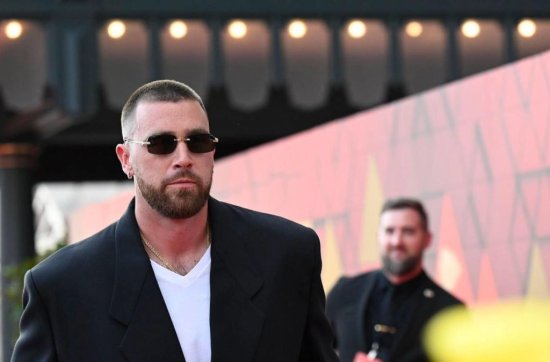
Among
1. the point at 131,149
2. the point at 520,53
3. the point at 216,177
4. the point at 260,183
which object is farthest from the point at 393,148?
the point at 520,53

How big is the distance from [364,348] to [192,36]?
11.9 meters

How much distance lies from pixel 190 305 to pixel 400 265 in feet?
13.9

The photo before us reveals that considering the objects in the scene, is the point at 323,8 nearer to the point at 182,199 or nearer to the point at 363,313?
the point at 363,313

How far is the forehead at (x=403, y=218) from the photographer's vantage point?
8.02 m

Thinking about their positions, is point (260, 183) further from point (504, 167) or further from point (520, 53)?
point (520, 53)

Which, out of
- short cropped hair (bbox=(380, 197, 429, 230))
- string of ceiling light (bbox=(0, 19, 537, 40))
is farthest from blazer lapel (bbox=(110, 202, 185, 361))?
string of ceiling light (bbox=(0, 19, 537, 40))

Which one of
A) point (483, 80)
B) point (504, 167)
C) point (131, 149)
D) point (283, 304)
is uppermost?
point (483, 80)

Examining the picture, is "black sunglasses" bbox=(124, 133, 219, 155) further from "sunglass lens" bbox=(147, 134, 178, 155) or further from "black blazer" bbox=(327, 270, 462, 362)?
"black blazer" bbox=(327, 270, 462, 362)

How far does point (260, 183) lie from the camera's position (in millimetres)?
11828

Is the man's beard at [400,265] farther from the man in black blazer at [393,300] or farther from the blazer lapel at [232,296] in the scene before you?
the blazer lapel at [232,296]

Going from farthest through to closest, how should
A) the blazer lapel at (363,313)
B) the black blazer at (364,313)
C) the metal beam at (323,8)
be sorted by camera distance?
the metal beam at (323,8), the blazer lapel at (363,313), the black blazer at (364,313)

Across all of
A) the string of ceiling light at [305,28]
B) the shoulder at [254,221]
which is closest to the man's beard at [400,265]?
the shoulder at [254,221]

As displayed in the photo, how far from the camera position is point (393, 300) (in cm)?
778

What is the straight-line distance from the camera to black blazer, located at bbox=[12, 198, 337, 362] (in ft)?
12.0
